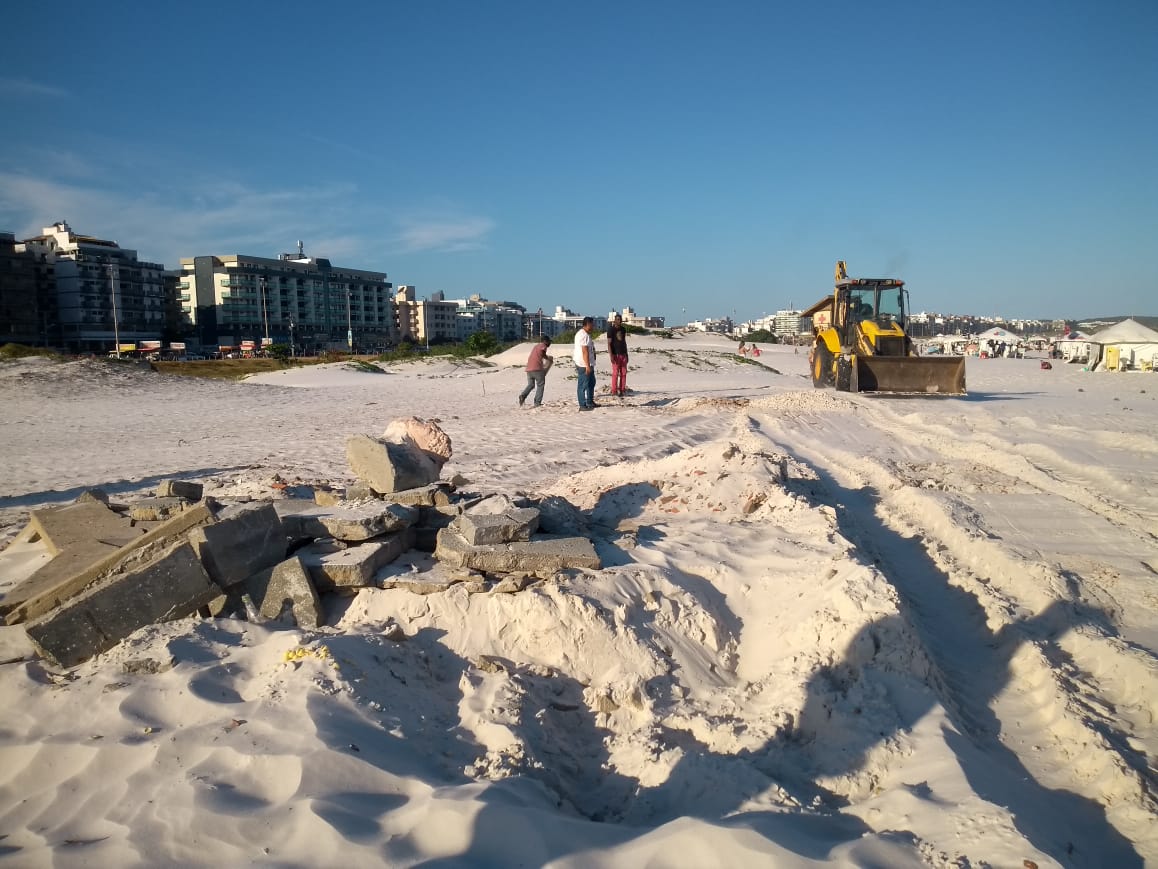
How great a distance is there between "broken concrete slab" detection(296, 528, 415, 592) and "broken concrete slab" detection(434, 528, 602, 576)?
1.24ft

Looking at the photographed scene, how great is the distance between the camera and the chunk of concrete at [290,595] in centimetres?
428

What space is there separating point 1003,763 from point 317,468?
26.9ft

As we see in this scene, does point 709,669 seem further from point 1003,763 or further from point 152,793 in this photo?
point 152,793

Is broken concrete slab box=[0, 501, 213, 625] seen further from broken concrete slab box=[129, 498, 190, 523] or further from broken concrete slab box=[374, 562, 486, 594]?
broken concrete slab box=[374, 562, 486, 594]

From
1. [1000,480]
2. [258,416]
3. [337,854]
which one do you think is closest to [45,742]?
[337,854]

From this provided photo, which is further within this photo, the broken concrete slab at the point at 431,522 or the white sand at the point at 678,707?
the broken concrete slab at the point at 431,522

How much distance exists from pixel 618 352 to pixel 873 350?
6.57 meters

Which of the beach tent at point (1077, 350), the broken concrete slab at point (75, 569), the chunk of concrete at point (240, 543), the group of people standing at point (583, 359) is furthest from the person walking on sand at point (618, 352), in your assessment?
the beach tent at point (1077, 350)

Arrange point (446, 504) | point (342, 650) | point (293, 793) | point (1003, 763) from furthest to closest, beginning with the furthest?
1. point (446, 504)
2. point (342, 650)
3. point (1003, 763)
4. point (293, 793)

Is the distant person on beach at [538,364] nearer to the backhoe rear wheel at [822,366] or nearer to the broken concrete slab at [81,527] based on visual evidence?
the backhoe rear wheel at [822,366]

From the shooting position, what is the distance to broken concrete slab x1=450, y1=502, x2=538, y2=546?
471 centimetres

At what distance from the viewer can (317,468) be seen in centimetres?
927

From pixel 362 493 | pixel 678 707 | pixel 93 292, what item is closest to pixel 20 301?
pixel 93 292

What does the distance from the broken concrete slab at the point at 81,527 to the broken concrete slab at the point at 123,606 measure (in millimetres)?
1172
